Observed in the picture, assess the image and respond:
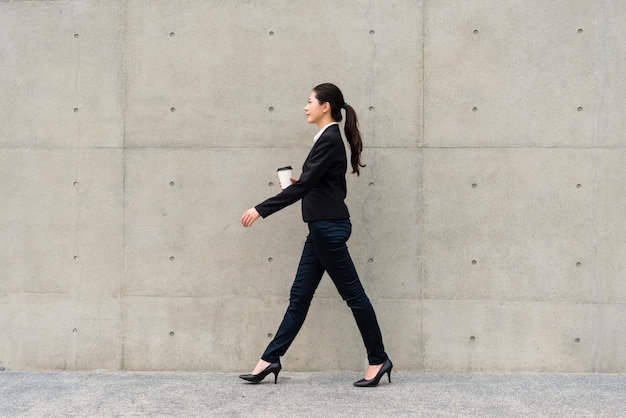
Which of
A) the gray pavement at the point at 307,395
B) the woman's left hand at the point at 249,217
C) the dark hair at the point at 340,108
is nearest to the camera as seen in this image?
the gray pavement at the point at 307,395

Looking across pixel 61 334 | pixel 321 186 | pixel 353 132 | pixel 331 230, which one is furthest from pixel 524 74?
pixel 61 334

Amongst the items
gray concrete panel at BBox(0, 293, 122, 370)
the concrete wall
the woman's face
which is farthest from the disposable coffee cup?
gray concrete panel at BBox(0, 293, 122, 370)

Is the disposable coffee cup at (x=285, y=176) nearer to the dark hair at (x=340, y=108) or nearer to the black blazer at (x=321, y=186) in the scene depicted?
the black blazer at (x=321, y=186)

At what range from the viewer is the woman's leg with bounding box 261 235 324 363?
4848mm

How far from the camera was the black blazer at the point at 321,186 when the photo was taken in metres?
4.62

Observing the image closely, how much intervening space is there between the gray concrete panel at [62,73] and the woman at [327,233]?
54.9 inches

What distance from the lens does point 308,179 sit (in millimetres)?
4637

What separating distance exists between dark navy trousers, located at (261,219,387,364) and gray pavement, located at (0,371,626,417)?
0.24 m

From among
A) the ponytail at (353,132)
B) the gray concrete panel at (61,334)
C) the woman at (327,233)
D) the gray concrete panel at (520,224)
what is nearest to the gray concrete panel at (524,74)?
the gray concrete panel at (520,224)

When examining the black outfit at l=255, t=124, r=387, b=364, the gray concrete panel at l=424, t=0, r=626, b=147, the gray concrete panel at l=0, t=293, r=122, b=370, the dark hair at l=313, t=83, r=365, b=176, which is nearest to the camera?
the black outfit at l=255, t=124, r=387, b=364

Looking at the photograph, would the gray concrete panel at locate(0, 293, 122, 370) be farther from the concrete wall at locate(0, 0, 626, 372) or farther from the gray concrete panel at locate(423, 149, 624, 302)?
the gray concrete panel at locate(423, 149, 624, 302)

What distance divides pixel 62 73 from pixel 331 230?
210cm

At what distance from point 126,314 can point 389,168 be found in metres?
1.95

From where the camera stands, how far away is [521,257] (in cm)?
515
